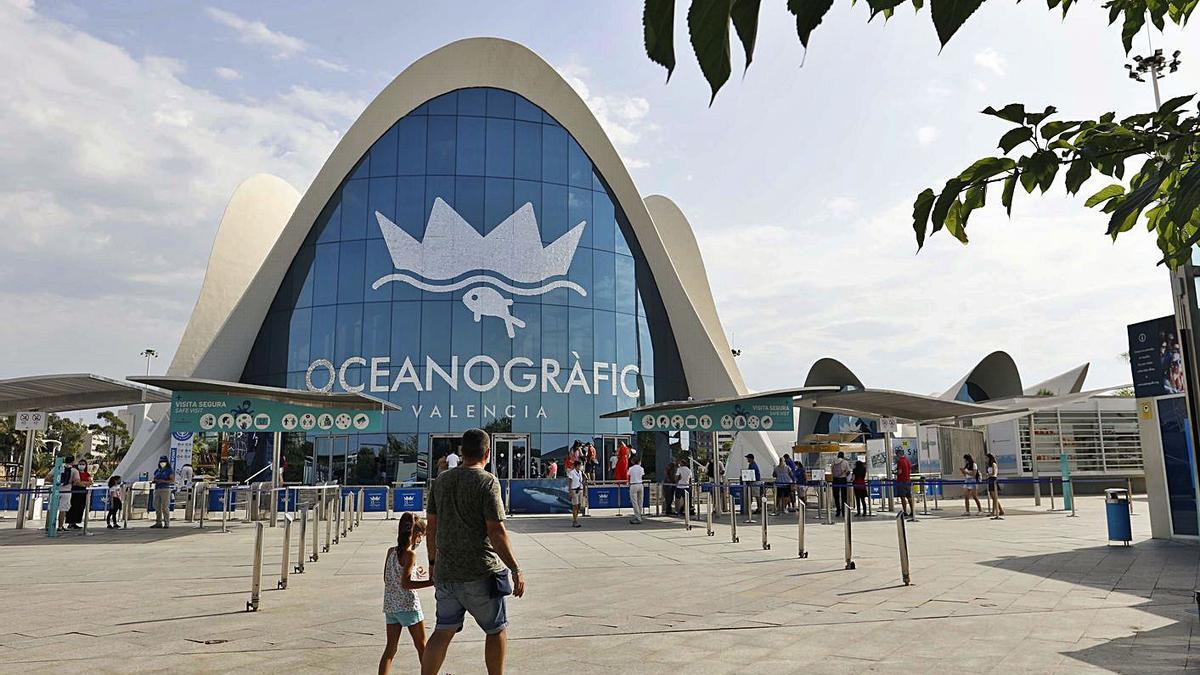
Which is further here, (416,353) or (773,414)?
(416,353)

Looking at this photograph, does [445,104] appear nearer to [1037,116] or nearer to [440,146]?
[440,146]

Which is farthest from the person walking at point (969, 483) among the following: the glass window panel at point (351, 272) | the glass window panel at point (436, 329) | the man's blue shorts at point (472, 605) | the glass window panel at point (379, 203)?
the glass window panel at point (379, 203)

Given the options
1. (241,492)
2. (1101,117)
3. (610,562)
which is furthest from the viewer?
(241,492)

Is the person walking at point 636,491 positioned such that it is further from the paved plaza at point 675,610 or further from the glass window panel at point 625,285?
the glass window panel at point 625,285

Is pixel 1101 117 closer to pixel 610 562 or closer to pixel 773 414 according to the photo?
pixel 610 562

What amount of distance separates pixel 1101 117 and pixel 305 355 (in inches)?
1391

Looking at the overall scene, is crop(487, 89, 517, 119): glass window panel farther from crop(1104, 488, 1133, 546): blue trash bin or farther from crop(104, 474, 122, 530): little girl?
crop(1104, 488, 1133, 546): blue trash bin

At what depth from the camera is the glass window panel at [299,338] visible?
35.3 metres

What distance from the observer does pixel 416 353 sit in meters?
33.7

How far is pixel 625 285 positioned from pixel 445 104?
10880 millimetres

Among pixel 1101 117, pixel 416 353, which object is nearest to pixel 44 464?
pixel 416 353

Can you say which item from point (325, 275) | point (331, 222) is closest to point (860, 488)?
point (325, 275)

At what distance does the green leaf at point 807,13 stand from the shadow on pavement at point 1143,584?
6296 mm

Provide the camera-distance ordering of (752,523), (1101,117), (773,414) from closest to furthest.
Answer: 1. (1101,117)
2. (752,523)
3. (773,414)
